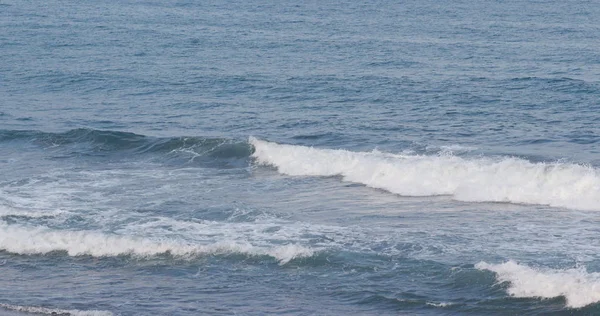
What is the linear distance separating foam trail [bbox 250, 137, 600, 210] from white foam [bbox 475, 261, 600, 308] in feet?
21.0

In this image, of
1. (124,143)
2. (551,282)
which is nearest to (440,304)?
(551,282)

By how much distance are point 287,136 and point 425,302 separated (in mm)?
16518

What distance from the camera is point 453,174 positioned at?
3095 centimetres

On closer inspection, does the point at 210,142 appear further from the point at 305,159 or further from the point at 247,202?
the point at 247,202

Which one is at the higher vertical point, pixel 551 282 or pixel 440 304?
pixel 551 282

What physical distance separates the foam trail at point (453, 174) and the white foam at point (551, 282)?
6.40 meters

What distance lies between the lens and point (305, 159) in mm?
33281

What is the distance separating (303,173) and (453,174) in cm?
473

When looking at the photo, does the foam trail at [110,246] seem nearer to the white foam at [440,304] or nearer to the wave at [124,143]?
the white foam at [440,304]

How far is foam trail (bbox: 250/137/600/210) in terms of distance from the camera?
28750mm

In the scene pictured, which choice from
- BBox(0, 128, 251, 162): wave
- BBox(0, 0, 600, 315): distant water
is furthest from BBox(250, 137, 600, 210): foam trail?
BBox(0, 128, 251, 162): wave

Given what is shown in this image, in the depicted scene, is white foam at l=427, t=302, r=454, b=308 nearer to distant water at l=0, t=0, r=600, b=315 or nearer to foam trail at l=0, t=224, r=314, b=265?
distant water at l=0, t=0, r=600, b=315

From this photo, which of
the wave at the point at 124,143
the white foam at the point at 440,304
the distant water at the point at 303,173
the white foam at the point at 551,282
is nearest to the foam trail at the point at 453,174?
the distant water at the point at 303,173

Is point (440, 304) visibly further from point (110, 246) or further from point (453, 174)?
point (453, 174)
